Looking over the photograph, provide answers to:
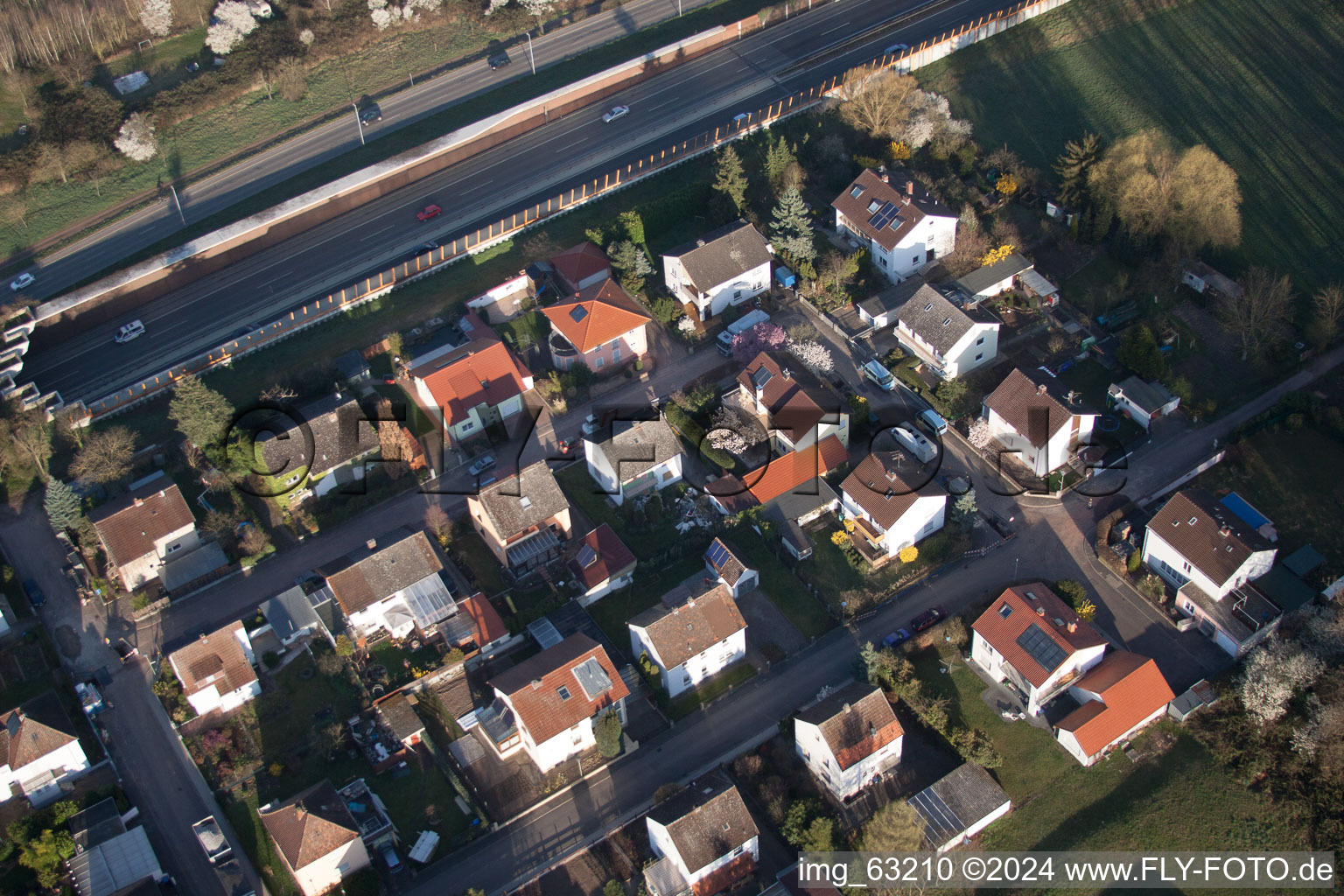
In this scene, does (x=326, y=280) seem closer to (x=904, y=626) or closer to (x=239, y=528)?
(x=239, y=528)

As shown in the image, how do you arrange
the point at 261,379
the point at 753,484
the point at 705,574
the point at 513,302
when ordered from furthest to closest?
the point at 513,302 < the point at 261,379 < the point at 753,484 < the point at 705,574

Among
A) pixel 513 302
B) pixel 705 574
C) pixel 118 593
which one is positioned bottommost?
pixel 705 574

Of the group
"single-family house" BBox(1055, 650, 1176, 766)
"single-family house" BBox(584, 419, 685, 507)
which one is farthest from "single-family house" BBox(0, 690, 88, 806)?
"single-family house" BBox(1055, 650, 1176, 766)

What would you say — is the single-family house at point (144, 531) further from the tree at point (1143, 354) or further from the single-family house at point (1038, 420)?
the tree at point (1143, 354)

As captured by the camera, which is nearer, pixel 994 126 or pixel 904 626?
pixel 904 626

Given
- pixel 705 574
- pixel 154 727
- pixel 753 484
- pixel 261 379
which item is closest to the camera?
pixel 154 727

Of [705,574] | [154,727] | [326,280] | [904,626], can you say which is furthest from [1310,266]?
[154,727]

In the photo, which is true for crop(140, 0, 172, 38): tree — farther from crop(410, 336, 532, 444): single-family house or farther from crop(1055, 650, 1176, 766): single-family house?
crop(1055, 650, 1176, 766): single-family house

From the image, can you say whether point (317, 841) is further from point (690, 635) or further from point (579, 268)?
point (579, 268)

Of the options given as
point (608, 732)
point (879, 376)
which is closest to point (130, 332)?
point (608, 732)
